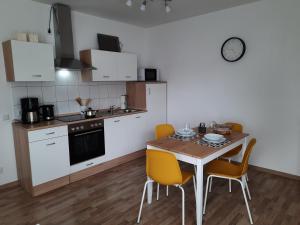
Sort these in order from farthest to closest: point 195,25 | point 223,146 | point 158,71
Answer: point 158,71 < point 195,25 < point 223,146

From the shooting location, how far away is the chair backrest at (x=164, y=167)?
1911 mm

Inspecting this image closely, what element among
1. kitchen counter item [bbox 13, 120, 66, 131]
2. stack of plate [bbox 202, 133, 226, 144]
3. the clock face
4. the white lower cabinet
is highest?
the clock face

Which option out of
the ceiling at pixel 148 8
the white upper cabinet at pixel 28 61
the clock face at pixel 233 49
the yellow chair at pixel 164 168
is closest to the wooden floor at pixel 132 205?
the yellow chair at pixel 164 168

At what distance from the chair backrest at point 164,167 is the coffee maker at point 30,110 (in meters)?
1.82

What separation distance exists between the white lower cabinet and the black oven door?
0.34 feet

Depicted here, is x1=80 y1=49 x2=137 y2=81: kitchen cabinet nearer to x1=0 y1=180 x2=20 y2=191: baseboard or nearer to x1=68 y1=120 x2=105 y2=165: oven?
x1=68 y1=120 x2=105 y2=165: oven

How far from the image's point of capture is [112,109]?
4055 mm

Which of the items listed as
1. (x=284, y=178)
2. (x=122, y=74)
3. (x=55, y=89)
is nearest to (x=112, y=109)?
(x=122, y=74)

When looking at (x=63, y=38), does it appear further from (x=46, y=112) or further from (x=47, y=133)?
(x=47, y=133)

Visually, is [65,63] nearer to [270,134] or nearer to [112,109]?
[112,109]

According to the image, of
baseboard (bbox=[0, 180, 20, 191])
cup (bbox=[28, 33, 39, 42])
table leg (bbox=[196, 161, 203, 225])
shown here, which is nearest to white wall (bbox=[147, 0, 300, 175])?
table leg (bbox=[196, 161, 203, 225])

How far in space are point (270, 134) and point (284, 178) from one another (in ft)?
2.18

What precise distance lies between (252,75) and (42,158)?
3254 mm

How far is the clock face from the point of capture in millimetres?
3336
